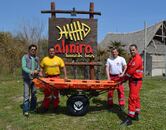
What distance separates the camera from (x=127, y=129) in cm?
773

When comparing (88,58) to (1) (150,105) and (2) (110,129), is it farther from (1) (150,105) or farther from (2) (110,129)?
(2) (110,129)

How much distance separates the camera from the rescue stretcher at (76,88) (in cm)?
877

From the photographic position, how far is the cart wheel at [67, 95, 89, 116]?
352 inches

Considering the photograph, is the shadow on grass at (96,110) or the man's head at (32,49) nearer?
the man's head at (32,49)

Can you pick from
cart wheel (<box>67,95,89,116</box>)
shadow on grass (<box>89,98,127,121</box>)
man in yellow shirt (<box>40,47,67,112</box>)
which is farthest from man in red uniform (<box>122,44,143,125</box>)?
man in yellow shirt (<box>40,47,67,112</box>)

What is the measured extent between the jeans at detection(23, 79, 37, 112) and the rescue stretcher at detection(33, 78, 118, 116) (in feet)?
1.05

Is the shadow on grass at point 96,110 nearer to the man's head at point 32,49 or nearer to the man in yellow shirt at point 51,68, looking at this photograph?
the man in yellow shirt at point 51,68

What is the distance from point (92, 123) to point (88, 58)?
498cm

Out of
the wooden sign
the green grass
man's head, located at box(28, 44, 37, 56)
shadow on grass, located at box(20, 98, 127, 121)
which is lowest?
the green grass

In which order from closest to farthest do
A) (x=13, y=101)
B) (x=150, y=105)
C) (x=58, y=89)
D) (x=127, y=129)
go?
1. (x=127, y=129)
2. (x=58, y=89)
3. (x=150, y=105)
4. (x=13, y=101)

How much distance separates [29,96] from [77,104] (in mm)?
1301

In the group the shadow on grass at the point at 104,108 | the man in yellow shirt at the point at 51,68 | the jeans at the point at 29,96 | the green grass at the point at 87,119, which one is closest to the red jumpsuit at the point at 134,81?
the green grass at the point at 87,119

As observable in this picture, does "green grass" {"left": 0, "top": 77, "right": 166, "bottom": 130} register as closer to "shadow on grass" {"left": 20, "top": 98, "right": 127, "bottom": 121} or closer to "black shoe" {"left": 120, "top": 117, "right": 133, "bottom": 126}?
"shadow on grass" {"left": 20, "top": 98, "right": 127, "bottom": 121}

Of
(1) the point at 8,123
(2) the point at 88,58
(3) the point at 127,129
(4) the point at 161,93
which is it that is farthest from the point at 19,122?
(4) the point at 161,93
